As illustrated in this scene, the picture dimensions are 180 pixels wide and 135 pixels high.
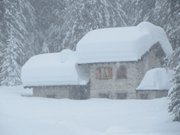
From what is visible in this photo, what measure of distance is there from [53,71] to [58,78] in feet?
3.38

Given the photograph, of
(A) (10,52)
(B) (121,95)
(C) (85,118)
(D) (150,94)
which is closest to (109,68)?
(B) (121,95)

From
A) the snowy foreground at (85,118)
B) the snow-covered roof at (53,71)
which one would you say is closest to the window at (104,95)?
the snow-covered roof at (53,71)

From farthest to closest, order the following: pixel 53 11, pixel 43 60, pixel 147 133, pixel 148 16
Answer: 1. pixel 53 11
2. pixel 148 16
3. pixel 43 60
4. pixel 147 133

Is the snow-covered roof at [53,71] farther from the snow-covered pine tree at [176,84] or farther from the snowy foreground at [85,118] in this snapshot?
the snow-covered pine tree at [176,84]

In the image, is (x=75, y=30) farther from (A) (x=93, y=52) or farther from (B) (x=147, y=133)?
(B) (x=147, y=133)

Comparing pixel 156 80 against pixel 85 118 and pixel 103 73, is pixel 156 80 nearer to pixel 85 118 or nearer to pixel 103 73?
pixel 103 73

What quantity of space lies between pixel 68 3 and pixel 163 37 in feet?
60.6

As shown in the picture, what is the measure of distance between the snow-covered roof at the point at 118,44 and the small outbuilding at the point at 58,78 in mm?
1526

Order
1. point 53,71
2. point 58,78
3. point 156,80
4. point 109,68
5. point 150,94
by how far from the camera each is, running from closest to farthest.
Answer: point 156,80 < point 150,94 < point 109,68 < point 58,78 < point 53,71

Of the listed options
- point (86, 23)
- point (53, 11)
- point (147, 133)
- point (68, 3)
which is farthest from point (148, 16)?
point (147, 133)

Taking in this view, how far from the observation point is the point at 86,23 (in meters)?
54.4

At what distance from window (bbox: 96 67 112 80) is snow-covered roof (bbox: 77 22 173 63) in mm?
950

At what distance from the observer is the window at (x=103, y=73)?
40594 millimetres

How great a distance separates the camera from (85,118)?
87.7 feet
